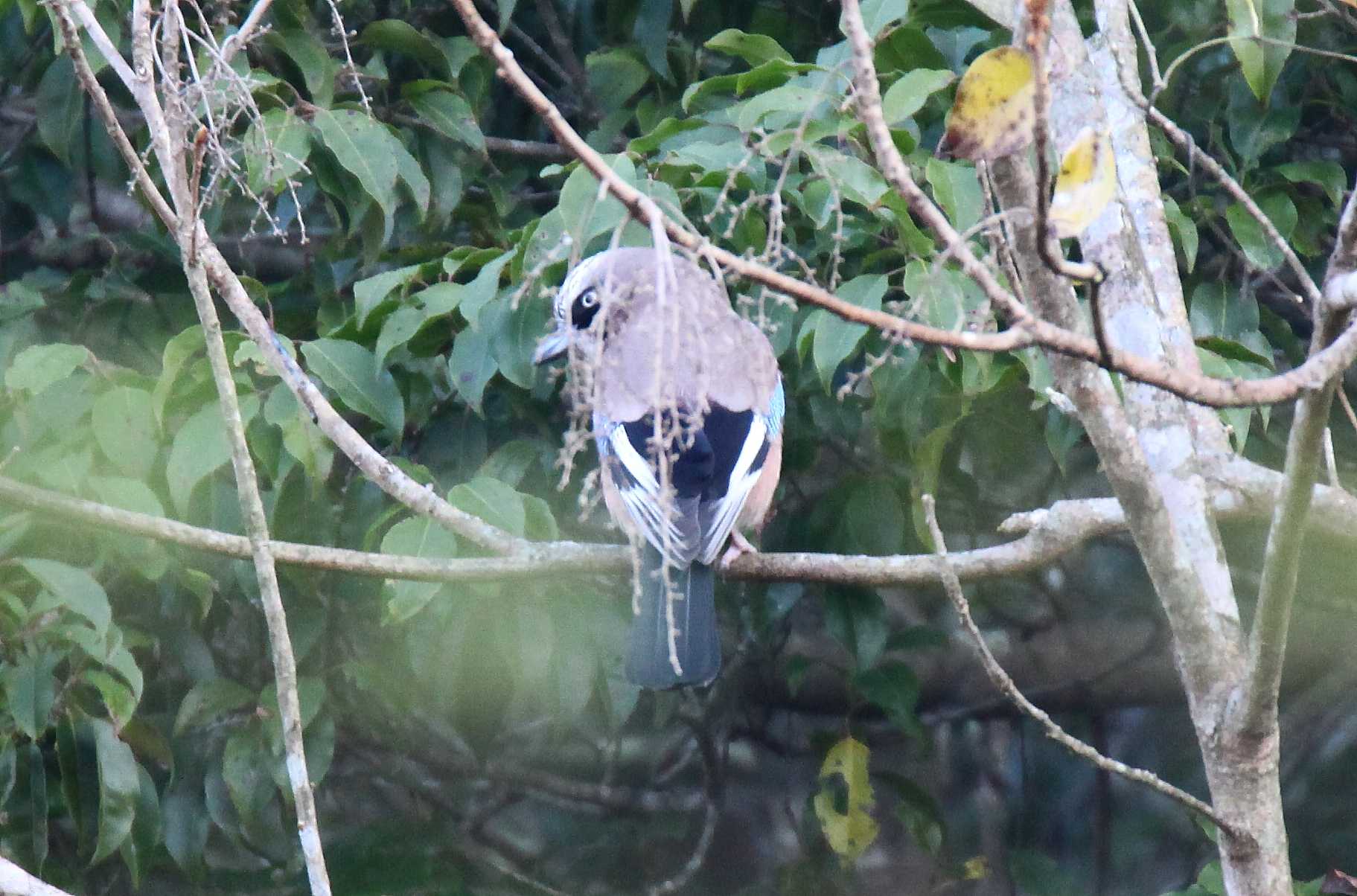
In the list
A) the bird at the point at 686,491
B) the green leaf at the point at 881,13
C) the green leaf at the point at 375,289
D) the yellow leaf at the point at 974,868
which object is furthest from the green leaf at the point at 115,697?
the yellow leaf at the point at 974,868

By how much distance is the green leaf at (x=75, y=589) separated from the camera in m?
2.96

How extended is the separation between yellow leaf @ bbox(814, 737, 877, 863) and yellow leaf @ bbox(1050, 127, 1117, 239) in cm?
309

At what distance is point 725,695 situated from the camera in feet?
15.9

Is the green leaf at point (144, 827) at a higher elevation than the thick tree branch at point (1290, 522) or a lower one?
lower

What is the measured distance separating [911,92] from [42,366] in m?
1.78

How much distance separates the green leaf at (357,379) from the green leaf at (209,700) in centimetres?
85

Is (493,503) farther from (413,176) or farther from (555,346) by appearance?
(413,176)

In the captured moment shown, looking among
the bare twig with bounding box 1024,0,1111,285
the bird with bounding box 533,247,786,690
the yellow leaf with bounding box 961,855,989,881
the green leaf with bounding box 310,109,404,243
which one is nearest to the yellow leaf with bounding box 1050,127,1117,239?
the bare twig with bounding box 1024,0,1111,285

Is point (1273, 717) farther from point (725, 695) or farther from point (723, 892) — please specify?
point (723, 892)

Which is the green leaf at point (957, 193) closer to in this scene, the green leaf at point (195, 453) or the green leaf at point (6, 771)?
the green leaf at point (195, 453)

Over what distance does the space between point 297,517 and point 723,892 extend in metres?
2.27

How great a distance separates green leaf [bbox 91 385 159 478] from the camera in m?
3.18

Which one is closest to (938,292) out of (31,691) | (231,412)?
(231,412)

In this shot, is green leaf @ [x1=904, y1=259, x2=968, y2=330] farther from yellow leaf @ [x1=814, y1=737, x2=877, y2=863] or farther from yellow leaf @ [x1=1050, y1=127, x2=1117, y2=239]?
yellow leaf @ [x1=814, y1=737, x2=877, y2=863]
